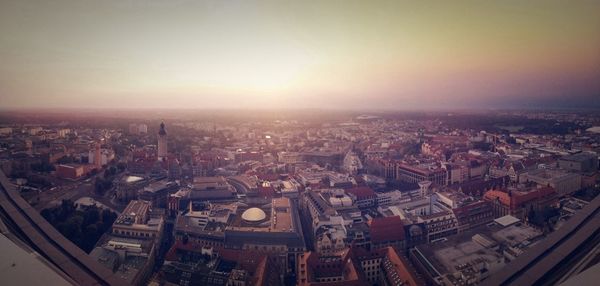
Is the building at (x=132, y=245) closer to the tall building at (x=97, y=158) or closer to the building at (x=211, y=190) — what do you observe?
the building at (x=211, y=190)

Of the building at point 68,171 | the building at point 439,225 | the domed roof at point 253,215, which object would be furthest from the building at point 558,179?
the building at point 68,171

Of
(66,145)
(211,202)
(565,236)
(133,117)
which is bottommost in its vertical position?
(211,202)

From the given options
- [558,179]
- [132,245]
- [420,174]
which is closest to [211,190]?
[132,245]

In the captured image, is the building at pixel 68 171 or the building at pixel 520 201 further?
the building at pixel 68 171

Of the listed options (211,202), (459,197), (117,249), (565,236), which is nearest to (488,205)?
(459,197)

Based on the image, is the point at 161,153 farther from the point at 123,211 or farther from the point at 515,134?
the point at 515,134

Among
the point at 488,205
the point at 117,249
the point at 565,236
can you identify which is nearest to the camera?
the point at 565,236

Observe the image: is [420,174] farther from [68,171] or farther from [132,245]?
[68,171]

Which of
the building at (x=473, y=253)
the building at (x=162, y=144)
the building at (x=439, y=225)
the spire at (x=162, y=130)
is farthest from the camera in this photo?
the building at (x=162, y=144)
